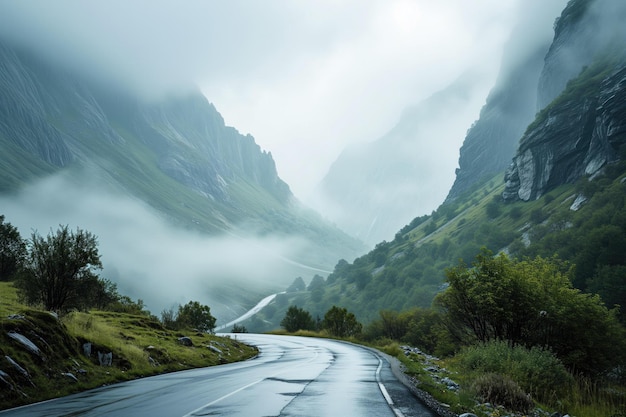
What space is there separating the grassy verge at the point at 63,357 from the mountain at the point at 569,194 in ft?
249

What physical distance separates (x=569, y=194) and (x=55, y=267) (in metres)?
148

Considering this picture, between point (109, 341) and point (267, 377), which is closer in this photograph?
point (267, 377)

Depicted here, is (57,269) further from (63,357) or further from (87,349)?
(63,357)

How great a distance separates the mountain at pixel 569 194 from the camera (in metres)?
84.4

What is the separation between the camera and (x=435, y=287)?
156m

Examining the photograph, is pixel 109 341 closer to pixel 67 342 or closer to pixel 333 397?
pixel 67 342

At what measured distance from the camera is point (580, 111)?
14625cm

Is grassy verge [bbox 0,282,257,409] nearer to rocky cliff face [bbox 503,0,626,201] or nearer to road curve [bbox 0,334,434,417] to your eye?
road curve [bbox 0,334,434,417]

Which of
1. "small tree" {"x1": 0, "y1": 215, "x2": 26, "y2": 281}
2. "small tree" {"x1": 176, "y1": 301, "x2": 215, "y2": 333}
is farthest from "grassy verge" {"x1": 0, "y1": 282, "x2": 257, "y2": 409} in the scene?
"small tree" {"x1": 176, "y1": 301, "x2": 215, "y2": 333}

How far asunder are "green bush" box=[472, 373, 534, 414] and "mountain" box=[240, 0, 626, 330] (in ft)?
234

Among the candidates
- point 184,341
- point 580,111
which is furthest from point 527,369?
point 580,111

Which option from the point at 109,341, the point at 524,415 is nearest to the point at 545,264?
the point at 524,415

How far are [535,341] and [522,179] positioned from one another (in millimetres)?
163976

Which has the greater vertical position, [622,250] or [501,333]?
[622,250]
